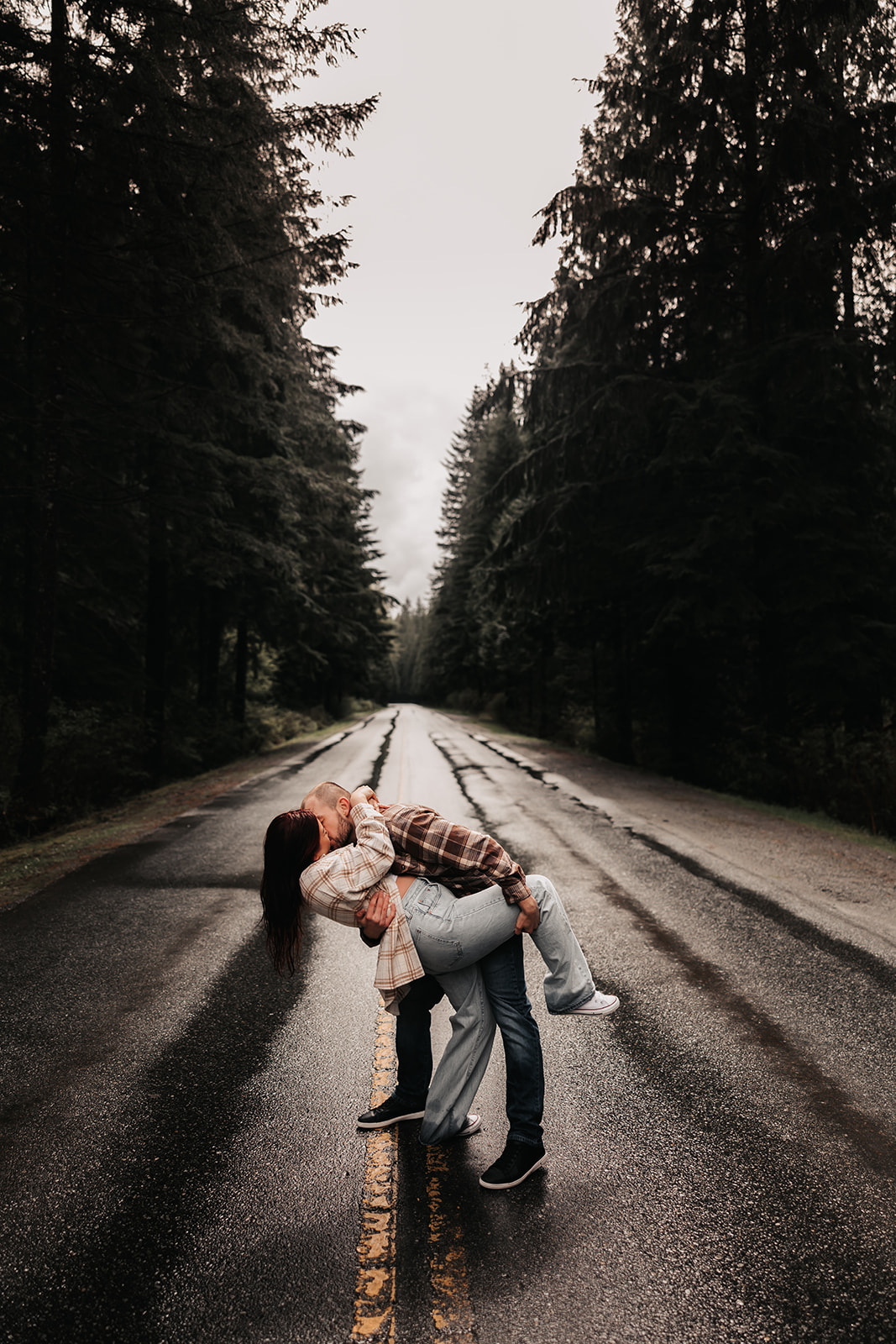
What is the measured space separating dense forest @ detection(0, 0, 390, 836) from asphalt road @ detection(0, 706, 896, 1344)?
7046 mm

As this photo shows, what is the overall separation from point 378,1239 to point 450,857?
1386mm

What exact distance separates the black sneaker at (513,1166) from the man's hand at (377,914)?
1063 mm

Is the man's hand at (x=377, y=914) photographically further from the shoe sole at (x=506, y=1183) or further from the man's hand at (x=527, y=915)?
the shoe sole at (x=506, y=1183)

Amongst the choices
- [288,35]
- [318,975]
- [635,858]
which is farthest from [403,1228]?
[288,35]

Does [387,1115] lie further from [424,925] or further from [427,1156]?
[424,925]

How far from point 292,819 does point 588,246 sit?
15937 mm

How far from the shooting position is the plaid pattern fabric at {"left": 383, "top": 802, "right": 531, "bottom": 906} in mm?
3012

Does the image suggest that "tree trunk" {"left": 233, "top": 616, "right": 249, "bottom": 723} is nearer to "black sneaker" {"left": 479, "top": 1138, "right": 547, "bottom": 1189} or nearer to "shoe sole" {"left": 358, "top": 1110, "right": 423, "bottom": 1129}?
"shoe sole" {"left": 358, "top": 1110, "right": 423, "bottom": 1129}

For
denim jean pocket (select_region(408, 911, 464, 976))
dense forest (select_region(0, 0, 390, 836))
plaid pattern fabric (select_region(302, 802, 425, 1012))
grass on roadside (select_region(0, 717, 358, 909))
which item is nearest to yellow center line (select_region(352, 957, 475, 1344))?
plaid pattern fabric (select_region(302, 802, 425, 1012))

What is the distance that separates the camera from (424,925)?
2.96 metres

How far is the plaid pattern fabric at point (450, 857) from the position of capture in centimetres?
301

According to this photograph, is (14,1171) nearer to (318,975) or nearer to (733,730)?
(318,975)

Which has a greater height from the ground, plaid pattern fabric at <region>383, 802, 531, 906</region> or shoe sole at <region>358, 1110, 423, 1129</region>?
plaid pattern fabric at <region>383, 802, 531, 906</region>

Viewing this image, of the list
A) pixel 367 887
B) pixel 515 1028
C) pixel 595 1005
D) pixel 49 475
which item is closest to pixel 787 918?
pixel 595 1005
